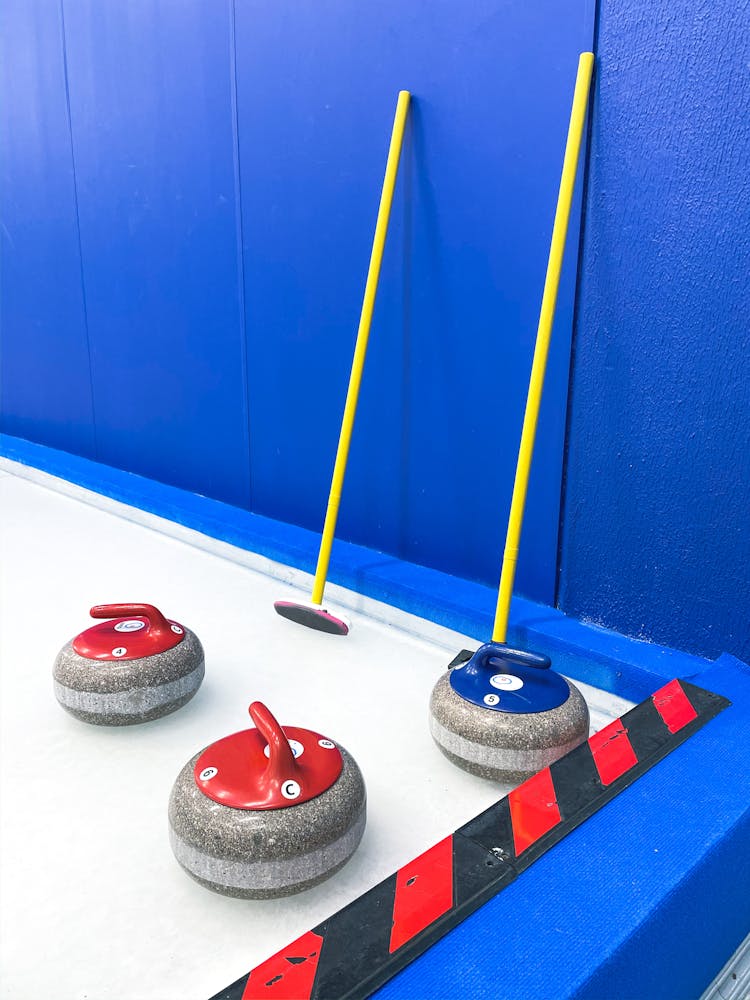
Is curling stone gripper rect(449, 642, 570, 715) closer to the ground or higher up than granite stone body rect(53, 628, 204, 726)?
higher up

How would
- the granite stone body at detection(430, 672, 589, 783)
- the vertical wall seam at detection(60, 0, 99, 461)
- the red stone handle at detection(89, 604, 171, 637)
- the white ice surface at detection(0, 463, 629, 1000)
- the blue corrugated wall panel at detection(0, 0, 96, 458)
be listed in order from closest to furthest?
the white ice surface at detection(0, 463, 629, 1000), the granite stone body at detection(430, 672, 589, 783), the red stone handle at detection(89, 604, 171, 637), the vertical wall seam at detection(60, 0, 99, 461), the blue corrugated wall panel at detection(0, 0, 96, 458)

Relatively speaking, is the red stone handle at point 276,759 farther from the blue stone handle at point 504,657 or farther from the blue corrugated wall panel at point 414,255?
the blue corrugated wall panel at point 414,255

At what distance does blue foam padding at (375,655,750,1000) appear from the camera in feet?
2.78

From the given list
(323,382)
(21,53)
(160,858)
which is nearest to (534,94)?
(323,382)

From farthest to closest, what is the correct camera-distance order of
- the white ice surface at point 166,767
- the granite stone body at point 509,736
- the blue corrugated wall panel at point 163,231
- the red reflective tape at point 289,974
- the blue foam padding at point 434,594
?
the blue corrugated wall panel at point 163,231, the blue foam padding at point 434,594, the granite stone body at point 509,736, the white ice surface at point 166,767, the red reflective tape at point 289,974

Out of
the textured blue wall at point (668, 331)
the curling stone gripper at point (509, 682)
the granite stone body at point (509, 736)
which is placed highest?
the textured blue wall at point (668, 331)

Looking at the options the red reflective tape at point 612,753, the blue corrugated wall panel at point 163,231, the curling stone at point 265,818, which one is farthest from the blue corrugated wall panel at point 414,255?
the curling stone at point 265,818

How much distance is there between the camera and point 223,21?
2.26 metres

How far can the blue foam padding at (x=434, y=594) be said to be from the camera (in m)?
1.65

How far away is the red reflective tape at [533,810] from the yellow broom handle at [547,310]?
0.47 meters

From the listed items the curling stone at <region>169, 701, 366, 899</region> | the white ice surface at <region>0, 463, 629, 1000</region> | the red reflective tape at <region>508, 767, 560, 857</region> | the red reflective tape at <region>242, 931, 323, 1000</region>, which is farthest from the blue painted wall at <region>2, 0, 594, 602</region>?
the red reflective tape at <region>242, 931, 323, 1000</region>

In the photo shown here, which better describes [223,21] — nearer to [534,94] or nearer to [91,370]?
[534,94]

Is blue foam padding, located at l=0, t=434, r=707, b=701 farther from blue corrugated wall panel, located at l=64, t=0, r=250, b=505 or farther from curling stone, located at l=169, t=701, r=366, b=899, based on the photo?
curling stone, located at l=169, t=701, r=366, b=899

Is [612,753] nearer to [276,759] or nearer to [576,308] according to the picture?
[276,759]
